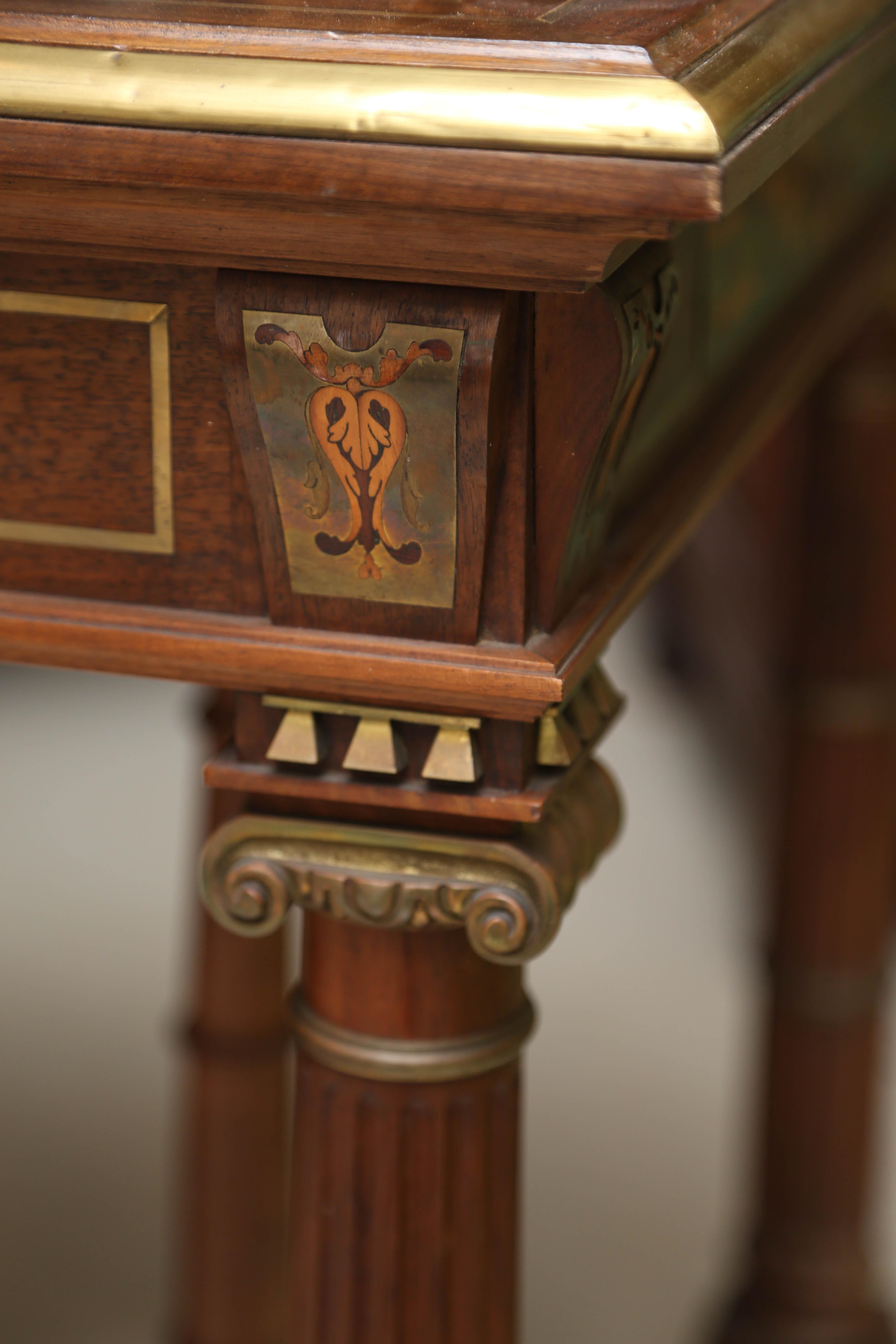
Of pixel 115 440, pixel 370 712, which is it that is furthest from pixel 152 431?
pixel 370 712

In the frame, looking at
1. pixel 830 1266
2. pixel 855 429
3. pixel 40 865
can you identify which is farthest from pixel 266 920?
pixel 40 865

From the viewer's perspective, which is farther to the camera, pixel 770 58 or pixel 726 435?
pixel 726 435

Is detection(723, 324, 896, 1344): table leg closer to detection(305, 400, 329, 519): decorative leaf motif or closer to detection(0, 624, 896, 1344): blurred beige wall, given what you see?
detection(0, 624, 896, 1344): blurred beige wall

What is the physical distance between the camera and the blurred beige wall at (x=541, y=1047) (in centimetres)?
164

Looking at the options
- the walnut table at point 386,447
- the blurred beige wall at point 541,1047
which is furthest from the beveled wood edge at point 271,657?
the blurred beige wall at point 541,1047

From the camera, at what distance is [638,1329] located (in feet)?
5.21

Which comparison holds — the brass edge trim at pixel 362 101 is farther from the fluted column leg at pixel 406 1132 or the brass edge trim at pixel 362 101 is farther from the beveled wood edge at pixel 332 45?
the fluted column leg at pixel 406 1132

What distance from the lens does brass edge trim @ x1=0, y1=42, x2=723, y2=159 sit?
433 mm

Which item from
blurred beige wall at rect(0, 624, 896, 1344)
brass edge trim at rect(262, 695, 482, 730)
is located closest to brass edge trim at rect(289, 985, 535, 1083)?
brass edge trim at rect(262, 695, 482, 730)

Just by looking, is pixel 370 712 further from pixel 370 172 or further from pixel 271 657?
pixel 370 172

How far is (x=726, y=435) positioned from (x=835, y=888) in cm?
67

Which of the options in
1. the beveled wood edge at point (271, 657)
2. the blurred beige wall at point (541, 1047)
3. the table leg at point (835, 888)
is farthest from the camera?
the blurred beige wall at point (541, 1047)

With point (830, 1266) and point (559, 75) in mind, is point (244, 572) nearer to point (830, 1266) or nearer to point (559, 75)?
point (559, 75)

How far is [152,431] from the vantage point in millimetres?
554
